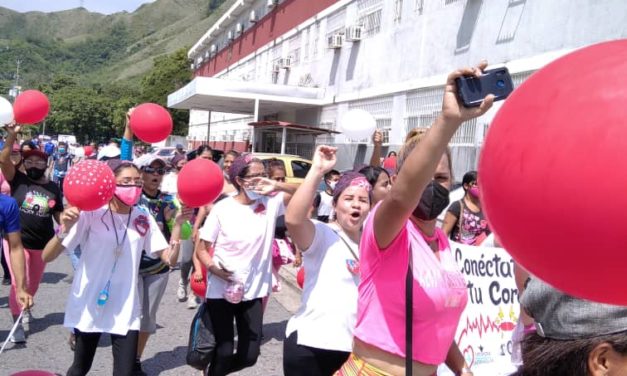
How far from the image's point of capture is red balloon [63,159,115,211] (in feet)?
11.6

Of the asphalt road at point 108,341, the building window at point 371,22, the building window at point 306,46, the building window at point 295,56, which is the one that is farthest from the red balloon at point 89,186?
the building window at point 295,56

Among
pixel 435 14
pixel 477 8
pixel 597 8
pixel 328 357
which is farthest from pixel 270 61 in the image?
pixel 328 357

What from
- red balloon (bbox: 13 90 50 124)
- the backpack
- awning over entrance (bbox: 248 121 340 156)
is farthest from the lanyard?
awning over entrance (bbox: 248 121 340 156)

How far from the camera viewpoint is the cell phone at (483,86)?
1.73 m

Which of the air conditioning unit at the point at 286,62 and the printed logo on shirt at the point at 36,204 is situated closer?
the printed logo on shirt at the point at 36,204

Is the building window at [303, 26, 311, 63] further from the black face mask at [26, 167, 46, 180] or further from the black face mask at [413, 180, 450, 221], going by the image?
the black face mask at [413, 180, 450, 221]

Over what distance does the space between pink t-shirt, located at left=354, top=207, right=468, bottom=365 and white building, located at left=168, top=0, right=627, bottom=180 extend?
835cm

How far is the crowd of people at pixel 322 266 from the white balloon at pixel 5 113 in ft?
1.37

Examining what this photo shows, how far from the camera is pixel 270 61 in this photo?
32.8 metres

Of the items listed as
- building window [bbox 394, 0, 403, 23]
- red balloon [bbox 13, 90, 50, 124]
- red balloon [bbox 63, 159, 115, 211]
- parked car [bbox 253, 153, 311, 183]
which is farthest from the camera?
building window [bbox 394, 0, 403, 23]

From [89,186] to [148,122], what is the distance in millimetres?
2407

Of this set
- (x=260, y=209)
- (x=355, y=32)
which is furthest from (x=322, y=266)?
(x=355, y=32)

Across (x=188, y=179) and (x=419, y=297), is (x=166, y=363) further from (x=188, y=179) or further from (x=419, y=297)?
(x=419, y=297)

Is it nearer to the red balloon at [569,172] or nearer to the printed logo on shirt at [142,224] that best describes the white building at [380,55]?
the printed logo on shirt at [142,224]
